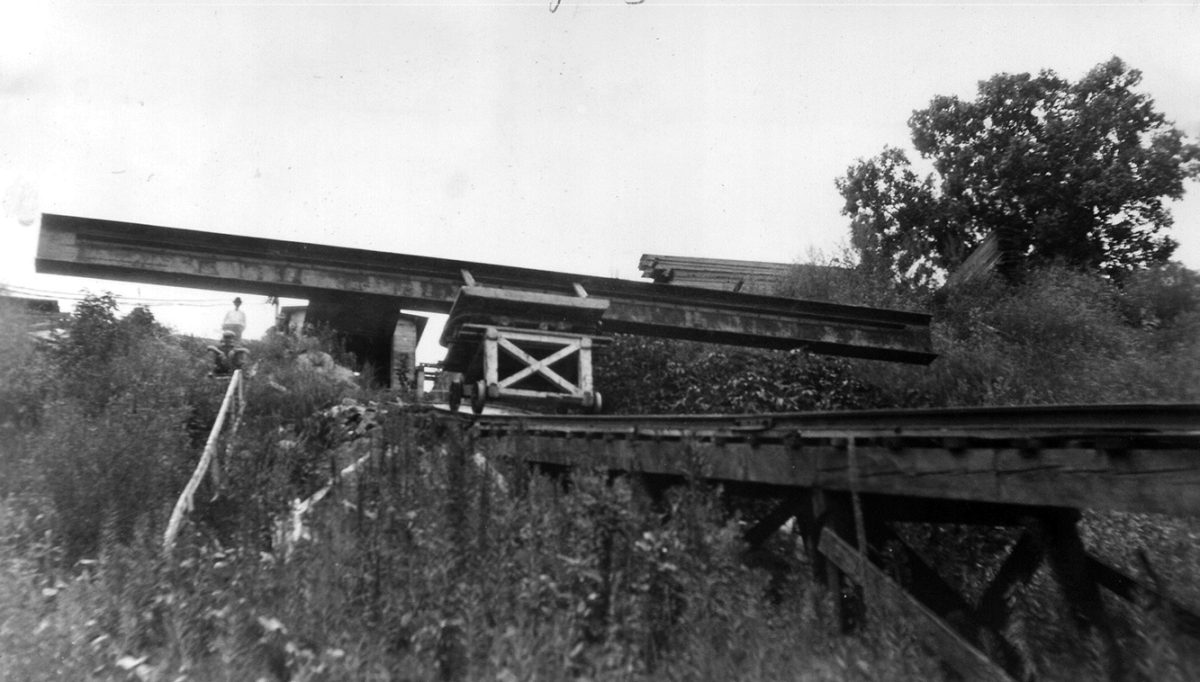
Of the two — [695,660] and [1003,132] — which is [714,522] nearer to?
[695,660]

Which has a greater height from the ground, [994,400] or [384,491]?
[994,400]

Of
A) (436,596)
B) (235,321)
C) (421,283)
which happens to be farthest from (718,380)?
(436,596)

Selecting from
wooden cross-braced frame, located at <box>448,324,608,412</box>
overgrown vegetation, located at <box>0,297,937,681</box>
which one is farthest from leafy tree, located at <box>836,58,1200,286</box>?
overgrown vegetation, located at <box>0,297,937,681</box>

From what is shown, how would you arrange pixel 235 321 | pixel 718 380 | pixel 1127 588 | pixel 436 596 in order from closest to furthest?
1. pixel 436 596
2. pixel 1127 588
3. pixel 235 321
4. pixel 718 380

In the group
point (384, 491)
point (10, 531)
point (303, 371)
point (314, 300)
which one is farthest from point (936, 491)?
point (303, 371)

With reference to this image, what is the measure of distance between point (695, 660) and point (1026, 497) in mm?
1597

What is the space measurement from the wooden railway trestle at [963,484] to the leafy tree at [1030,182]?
2005 cm

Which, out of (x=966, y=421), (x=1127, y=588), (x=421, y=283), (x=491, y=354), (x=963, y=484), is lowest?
(x=1127, y=588)

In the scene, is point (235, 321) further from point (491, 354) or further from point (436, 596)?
point (436, 596)

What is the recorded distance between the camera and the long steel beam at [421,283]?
31.9ft

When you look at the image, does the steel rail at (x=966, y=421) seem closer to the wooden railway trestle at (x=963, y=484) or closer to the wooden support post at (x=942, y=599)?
the wooden railway trestle at (x=963, y=484)

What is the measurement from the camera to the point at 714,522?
4531 millimetres

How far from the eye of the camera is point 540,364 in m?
10.5

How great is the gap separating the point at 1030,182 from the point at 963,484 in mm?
23588
